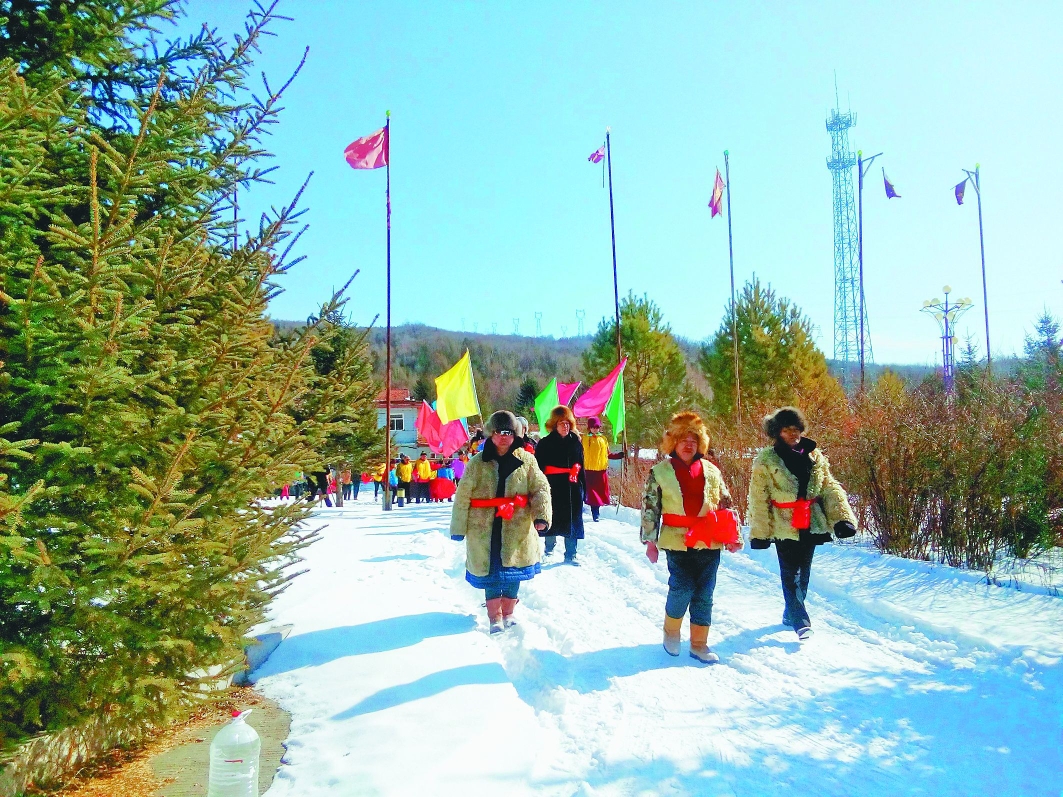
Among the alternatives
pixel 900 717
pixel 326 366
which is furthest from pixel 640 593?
pixel 326 366

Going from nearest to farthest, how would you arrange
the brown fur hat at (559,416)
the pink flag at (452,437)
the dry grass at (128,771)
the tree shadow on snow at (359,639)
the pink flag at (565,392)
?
the dry grass at (128,771), the tree shadow on snow at (359,639), the brown fur hat at (559,416), the pink flag at (565,392), the pink flag at (452,437)

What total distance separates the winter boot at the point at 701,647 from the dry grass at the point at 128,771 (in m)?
3.33

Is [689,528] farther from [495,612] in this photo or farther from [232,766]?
[232,766]

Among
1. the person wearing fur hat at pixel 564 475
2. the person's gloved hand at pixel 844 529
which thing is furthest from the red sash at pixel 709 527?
the person wearing fur hat at pixel 564 475

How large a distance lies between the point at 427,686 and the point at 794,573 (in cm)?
332

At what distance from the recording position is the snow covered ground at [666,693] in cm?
373


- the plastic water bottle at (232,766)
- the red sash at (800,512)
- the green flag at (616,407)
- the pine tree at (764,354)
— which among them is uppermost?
the pine tree at (764,354)

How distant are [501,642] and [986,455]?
599cm

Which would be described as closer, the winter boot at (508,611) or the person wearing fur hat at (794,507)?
the person wearing fur hat at (794,507)

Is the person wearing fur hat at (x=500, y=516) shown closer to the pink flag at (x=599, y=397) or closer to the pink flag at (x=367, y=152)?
the pink flag at (x=599, y=397)

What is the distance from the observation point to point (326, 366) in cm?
2103

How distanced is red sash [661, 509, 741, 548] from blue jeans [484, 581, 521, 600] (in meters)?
1.52

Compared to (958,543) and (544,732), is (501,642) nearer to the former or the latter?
(544,732)

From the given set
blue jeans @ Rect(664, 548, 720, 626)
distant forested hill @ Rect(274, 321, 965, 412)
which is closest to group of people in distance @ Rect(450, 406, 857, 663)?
blue jeans @ Rect(664, 548, 720, 626)
